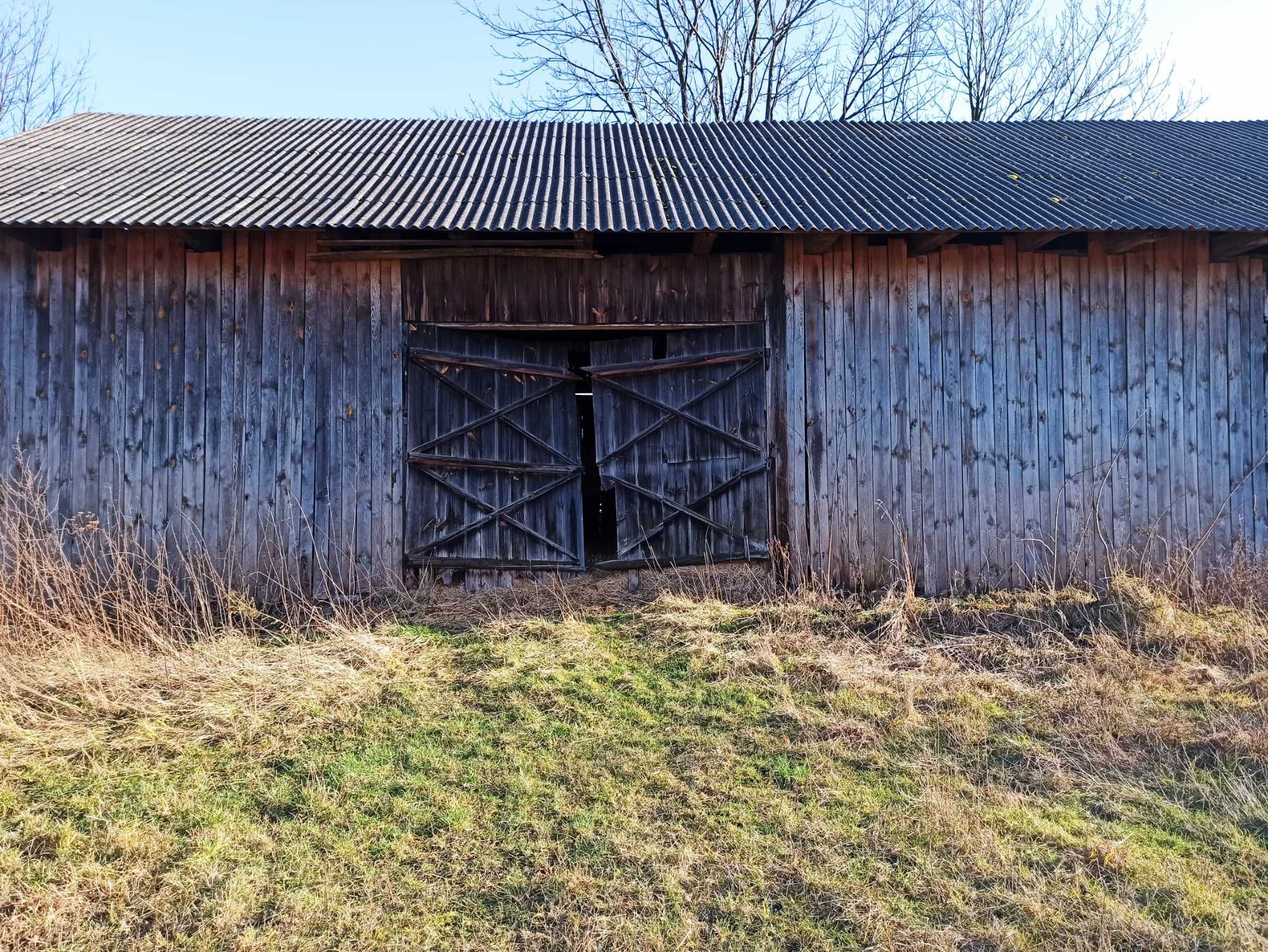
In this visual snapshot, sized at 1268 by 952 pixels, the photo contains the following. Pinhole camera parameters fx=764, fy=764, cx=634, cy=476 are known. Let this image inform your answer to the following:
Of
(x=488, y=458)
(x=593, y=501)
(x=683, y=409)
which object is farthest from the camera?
(x=593, y=501)

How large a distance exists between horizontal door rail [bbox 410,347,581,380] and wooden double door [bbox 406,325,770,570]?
0.01 m

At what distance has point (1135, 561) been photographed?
6840 millimetres

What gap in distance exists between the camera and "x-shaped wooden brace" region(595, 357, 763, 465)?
267 inches

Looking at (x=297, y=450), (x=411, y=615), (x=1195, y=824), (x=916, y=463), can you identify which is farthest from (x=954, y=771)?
(x=297, y=450)

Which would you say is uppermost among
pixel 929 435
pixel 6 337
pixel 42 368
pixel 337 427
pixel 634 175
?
pixel 634 175

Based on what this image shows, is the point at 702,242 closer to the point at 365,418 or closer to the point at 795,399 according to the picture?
the point at 795,399

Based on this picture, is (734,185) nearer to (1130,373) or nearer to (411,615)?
(1130,373)

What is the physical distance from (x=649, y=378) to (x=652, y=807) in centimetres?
422

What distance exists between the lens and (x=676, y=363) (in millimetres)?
6793

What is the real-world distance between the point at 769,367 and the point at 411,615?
369cm

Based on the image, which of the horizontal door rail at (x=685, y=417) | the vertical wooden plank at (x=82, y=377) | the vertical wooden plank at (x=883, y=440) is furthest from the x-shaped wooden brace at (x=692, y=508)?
the vertical wooden plank at (x=82, y=377)

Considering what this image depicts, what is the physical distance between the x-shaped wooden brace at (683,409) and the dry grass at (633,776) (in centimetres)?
160

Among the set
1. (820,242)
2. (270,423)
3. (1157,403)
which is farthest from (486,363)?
(1157,403)

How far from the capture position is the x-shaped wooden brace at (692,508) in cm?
673
